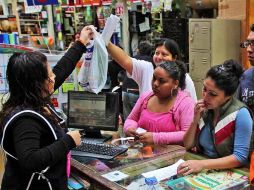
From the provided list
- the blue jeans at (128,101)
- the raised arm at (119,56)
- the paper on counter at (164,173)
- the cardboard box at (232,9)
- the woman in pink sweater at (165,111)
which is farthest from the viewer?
the cardboard box at (232,9)

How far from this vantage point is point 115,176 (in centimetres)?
181

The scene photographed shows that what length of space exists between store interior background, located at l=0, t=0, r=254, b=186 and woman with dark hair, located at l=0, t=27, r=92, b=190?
9.43 ft

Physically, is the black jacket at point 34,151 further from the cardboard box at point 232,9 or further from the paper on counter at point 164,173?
the cardboard box at point 232,9

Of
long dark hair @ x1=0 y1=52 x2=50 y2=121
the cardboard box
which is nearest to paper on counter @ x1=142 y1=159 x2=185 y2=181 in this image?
long dark hair @ x1=0 y1=52 x2=50 y2=121

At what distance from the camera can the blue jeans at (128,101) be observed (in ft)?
13.0

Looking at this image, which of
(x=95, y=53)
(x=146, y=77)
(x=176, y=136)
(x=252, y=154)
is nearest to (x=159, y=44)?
(x=146, y=77)

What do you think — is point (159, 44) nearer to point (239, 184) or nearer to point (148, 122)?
point (148, 122)

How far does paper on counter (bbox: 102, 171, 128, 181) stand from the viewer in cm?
178

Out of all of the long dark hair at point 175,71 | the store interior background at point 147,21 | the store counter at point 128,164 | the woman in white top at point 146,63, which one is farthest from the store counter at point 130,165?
the store interior background at point 147,21

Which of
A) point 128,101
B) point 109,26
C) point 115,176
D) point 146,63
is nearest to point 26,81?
point 115,176

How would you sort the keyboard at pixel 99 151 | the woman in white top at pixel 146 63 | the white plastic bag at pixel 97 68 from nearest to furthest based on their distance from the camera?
the keyboard at pixel 99 151 < the white plastic bag at pixel 97 68 < the woman in white top at pixel 146 63

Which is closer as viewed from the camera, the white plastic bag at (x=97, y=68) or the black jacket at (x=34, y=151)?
the black jacket at (x=34, y=151)

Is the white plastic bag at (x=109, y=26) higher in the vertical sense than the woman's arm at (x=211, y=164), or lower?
higher

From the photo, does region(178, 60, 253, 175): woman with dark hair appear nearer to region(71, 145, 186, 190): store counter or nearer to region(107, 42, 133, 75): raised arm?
region(71, 145, 186, 190): store counter
